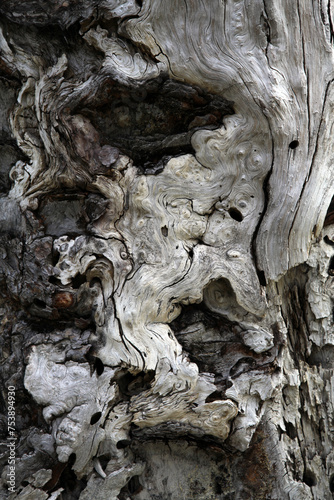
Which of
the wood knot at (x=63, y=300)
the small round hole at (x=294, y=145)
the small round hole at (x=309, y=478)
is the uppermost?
the small round hole at (x=294, y=145)

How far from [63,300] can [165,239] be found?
2.32 feet

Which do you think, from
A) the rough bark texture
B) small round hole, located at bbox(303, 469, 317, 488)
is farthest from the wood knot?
small round hole, located at bbox(303, 469, 317, 488)

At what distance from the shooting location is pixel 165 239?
8.20 feet

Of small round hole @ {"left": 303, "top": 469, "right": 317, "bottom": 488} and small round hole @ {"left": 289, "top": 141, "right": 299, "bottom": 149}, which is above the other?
small round hole @ {"left": 289, "top": 141, "right": 299, "bottom": 149}

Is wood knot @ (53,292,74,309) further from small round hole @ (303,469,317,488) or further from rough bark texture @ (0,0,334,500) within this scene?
small round hole @ (303,469,317,488)

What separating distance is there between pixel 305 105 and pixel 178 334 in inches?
62.8

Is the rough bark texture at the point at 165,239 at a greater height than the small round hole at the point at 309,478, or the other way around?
the rough bark texture at the point at 165,239

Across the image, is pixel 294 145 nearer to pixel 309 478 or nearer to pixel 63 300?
pixel 63 300

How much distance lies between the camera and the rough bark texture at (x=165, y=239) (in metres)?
2.40

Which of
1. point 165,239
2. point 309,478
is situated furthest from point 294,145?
point 309,478

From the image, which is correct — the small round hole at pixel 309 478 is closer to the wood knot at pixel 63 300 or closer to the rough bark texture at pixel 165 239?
the rough bark texture at pixel 165 239

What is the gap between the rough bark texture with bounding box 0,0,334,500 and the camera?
2.40 m

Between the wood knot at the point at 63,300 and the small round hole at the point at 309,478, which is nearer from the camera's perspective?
the wood knot at the point at 63,300

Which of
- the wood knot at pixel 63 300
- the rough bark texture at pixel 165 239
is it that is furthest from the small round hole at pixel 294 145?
the wood knot at pixel 63 300
